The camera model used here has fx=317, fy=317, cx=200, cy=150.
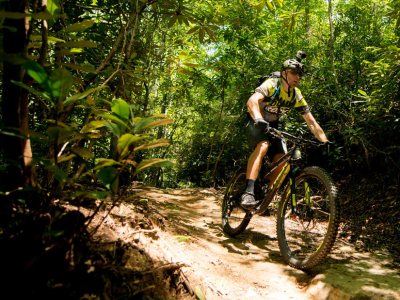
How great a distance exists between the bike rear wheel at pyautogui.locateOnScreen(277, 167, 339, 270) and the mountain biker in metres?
0.45

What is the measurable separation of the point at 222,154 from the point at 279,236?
21.9 ft

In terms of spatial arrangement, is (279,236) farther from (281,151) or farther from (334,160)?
(334,160)

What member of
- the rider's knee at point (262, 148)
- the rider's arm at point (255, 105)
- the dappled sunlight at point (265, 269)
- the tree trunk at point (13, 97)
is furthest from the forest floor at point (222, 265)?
the rider's arm at point (255, 105)

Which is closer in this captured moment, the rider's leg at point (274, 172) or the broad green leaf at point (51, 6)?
the broad green leaf at point (51, 6)

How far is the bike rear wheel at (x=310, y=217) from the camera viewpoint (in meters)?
3.00

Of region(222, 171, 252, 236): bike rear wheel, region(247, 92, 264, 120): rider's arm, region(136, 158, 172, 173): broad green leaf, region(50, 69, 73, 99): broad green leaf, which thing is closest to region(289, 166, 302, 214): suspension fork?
region(247, 92, 264, 120): rider's arm

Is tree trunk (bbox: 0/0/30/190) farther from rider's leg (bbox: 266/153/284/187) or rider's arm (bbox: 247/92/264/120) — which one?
rider's leg (bbox: 266/153/284/187)

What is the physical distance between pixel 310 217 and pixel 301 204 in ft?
0.59

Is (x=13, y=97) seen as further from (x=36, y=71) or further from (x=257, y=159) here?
(x=257, y=159)

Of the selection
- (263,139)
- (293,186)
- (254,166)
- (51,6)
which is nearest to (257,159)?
(254,166)

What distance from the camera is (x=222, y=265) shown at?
10.2 ft

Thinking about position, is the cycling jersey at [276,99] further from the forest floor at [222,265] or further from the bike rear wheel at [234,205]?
the forest floor at [222,265]

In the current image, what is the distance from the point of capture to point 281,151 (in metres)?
4.22

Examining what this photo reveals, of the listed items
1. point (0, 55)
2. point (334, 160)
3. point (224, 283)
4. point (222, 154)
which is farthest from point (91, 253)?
point (222, 154)
